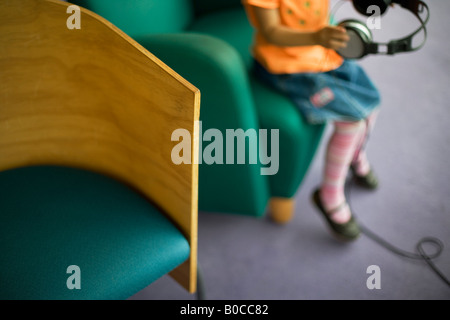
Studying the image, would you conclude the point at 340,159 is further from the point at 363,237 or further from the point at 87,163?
the point at 87,163

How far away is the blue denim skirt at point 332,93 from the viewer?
3.64ft

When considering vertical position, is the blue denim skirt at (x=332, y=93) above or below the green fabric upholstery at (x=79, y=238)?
above

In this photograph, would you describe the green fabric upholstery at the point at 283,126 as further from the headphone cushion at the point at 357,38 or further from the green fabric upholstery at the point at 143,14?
the headphone cushion at the point at 357,38

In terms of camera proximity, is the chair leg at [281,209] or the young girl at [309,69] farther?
the chair leg at [281,209]

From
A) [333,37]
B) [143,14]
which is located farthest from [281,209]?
[143,14]

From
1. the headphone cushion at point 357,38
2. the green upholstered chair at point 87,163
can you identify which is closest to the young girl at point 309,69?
the headphone cushion at point 357,38

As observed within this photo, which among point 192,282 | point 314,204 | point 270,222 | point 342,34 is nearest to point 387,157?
point 314,204

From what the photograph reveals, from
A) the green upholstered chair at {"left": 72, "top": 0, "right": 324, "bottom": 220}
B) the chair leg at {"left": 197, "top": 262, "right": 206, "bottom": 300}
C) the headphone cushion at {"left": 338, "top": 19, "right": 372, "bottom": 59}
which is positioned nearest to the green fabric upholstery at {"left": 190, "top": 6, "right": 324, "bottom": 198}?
the green upholstered chair at {"left": 72, "top": 0, "right": 324, "bottom": 220}

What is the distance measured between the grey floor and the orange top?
1.54ft

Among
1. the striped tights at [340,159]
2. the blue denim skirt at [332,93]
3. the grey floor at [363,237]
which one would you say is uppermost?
the blue denim skirt at [332,93]

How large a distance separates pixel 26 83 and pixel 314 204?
831mm

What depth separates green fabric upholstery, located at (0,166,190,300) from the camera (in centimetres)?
73

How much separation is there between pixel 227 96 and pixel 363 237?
2.03ft

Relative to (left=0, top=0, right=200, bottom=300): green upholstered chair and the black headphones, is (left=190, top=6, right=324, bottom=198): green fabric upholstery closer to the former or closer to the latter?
the black headphones
